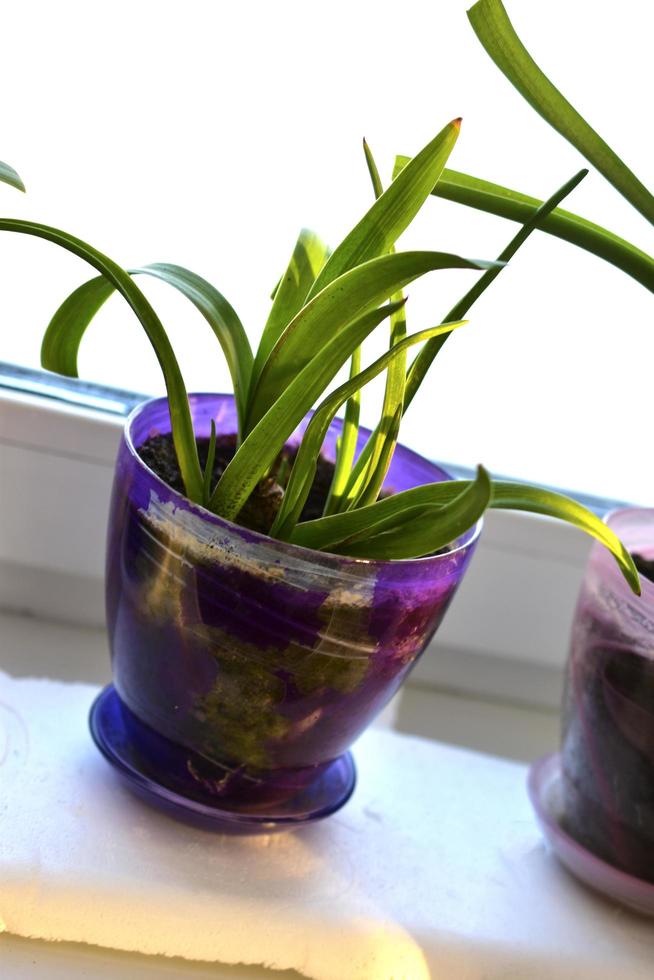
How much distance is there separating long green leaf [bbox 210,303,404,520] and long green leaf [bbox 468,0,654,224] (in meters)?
0.12

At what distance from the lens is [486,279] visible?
421 mm

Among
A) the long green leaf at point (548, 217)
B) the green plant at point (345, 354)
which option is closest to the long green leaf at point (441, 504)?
the green plant at point (345, 354)

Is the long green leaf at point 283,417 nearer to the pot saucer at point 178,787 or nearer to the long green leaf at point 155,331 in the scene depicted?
the long green leaf at point 155,331

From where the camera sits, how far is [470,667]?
0.69m

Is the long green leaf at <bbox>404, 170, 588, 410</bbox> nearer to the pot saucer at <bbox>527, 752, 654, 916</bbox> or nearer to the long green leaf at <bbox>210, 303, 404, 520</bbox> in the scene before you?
the long green leaf at <bbox>210, 303, 404, 520</bbox>

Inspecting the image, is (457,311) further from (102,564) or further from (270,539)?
(102,564)

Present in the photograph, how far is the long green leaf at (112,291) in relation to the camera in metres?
0.43

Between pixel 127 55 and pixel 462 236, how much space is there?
212 mm

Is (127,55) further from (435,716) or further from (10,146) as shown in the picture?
(435,716)

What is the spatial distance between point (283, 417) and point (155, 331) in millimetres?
59

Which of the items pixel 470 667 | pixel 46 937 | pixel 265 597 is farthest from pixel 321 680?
pixel 470 667

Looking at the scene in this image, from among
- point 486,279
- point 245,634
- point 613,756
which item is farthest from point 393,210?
point 613,756

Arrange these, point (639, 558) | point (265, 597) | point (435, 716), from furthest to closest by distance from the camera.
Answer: point (435, 716), point (639, 558), point (265, 597)

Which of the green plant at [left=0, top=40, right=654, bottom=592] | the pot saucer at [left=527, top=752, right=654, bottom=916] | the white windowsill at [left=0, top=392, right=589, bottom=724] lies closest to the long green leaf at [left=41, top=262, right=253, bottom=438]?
the green plant at [left=0, top=40, right=654, bottom=592]
